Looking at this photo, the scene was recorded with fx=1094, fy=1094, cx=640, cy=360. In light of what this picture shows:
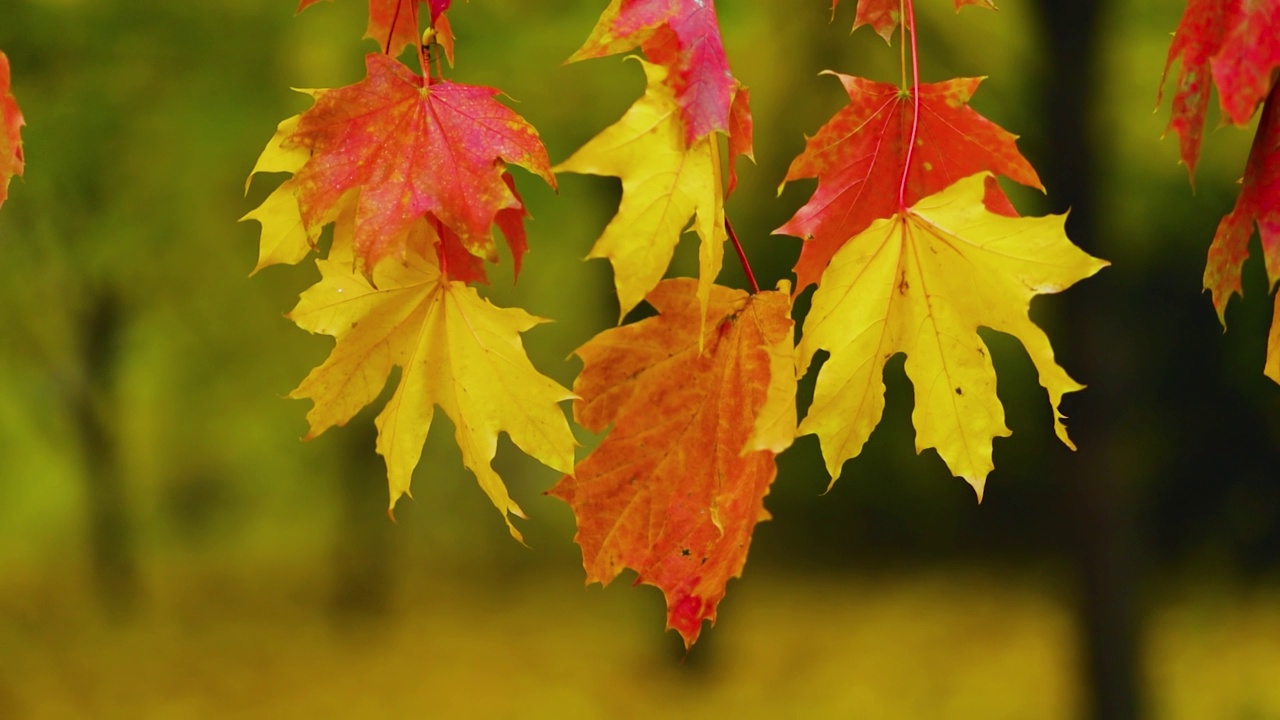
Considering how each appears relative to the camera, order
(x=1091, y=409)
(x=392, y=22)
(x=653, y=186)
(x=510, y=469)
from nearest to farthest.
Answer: (x=653, y=186), (x=392, y=22), (x=1091, y=409), (x=510, y=469)

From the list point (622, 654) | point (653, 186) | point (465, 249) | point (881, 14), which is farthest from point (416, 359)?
point (622, 654)

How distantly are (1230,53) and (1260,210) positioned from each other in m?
0.07

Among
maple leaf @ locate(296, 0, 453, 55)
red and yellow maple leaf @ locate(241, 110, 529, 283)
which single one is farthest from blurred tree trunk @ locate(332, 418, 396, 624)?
red and yellow maple leaf @ locate(241, 110, 529, 283)

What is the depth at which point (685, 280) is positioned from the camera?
1.65 ft

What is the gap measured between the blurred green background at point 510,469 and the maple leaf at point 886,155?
2.18 meters

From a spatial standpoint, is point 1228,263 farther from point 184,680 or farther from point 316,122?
point 184,680

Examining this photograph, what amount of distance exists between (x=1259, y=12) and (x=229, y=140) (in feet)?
10.0

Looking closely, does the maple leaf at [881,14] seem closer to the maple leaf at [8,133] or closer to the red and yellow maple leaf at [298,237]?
the red and yellow maple leaf at [298,237]

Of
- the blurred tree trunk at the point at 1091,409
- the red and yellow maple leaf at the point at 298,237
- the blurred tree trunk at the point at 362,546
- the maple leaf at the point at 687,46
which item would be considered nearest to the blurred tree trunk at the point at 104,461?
the blurred tree trunk at the point at 362,546

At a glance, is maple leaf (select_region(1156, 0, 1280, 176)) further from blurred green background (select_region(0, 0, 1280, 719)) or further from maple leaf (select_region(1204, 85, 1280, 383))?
blurred green background (select_region(0, 0, 1280, 719))

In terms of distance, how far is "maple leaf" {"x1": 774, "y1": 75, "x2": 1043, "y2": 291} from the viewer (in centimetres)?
55

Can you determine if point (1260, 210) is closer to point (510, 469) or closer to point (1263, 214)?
point (1263, 214)

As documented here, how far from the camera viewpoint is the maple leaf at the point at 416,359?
1.62 ft

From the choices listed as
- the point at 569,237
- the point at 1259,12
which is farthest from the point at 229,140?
the point at 1259,12
